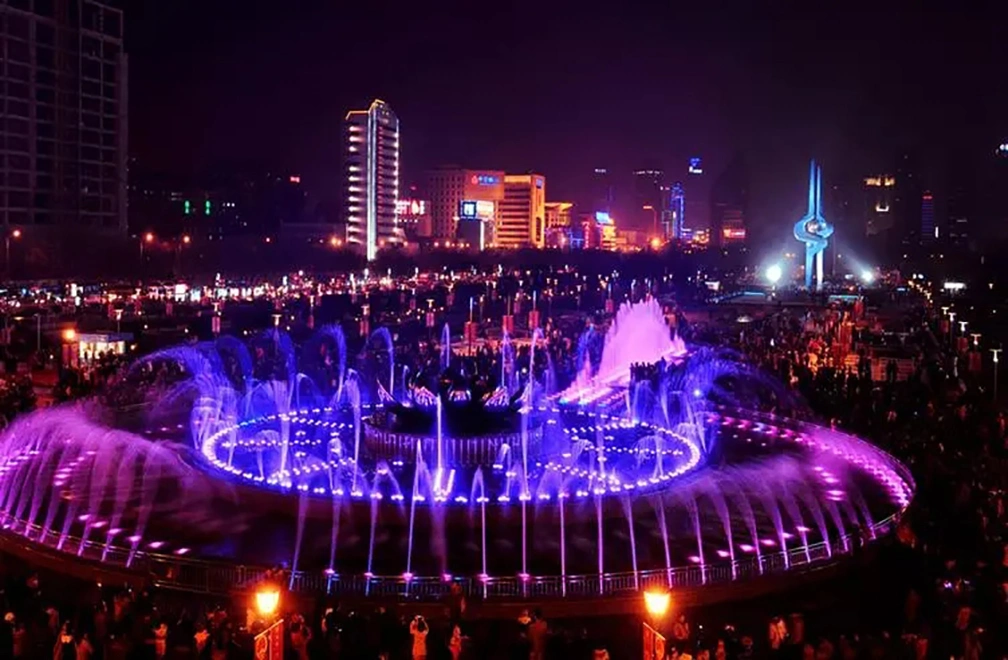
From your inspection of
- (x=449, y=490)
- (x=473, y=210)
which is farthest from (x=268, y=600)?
(x=473, y=210)

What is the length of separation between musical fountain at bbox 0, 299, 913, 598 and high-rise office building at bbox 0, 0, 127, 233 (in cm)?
5910

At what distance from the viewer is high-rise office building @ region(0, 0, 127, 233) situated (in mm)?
79688

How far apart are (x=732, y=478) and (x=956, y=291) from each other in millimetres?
85290

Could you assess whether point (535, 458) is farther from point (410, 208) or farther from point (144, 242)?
point (410, 208)

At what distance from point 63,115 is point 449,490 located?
76.5 metres

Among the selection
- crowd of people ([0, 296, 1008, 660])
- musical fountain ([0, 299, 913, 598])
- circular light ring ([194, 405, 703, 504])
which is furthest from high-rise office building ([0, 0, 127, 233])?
crowd of people ([0, 296, 1008, 660])

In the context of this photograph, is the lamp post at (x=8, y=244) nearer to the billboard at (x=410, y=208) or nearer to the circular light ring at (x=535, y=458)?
the circular light ring at (x=535, y=458)

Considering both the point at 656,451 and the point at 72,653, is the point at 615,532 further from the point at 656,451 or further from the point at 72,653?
the point at 72,653

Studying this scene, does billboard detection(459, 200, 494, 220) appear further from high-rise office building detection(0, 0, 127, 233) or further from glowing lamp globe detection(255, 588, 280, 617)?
glowing lamp globe detection(255, 588, 280, 617)

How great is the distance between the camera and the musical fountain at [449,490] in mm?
15125

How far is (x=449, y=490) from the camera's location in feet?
62.6

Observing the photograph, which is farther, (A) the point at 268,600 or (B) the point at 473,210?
(B) the point at 473,210

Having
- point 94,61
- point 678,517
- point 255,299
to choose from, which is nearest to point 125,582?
point 678,517

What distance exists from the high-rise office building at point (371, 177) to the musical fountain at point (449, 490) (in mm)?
126733
